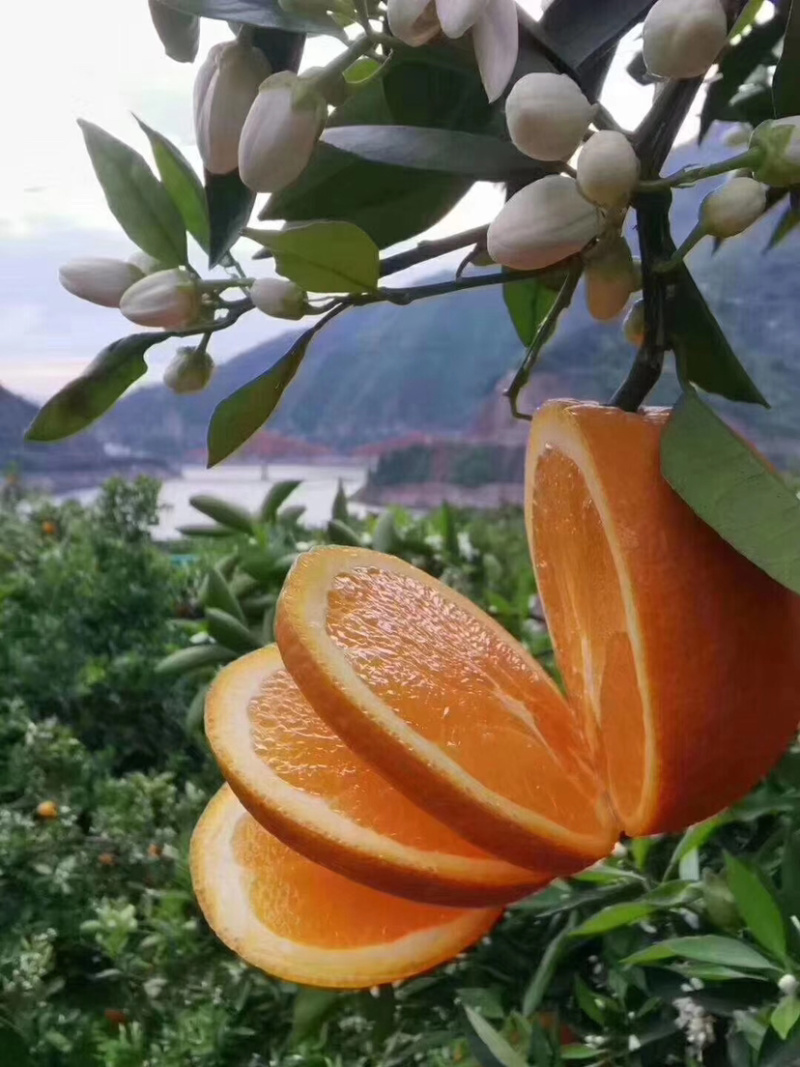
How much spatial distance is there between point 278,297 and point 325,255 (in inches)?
1.3

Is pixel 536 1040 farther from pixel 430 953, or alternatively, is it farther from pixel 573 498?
pixel 573 498

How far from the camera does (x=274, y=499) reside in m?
0.66

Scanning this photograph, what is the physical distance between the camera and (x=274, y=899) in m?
0.31

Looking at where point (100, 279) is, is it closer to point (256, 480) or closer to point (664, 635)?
point (664, 635)

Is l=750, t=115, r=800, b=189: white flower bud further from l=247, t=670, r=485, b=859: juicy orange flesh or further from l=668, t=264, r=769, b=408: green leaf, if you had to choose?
l=247, t=670, r=485, b=859: juicy orange flesh

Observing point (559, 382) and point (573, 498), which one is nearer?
point (573, 498)

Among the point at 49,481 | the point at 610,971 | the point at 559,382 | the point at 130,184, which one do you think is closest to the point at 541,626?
the point at 610,971

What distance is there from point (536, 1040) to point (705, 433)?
0.68 ft

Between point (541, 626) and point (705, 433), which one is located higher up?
point (705, 433)

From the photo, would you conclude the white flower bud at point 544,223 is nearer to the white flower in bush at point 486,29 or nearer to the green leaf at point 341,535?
the white flower in bush at point 486,29

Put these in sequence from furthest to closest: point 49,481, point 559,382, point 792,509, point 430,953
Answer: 1. point 49,481
2. point 559,382
3. point 430,953
4. point 792,509

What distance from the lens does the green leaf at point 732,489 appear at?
174mm

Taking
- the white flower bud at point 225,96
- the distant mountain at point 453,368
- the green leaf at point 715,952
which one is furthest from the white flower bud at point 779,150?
the distant mountain at point 453,368

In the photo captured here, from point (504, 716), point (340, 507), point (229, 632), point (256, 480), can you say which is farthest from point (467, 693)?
point (256, 480)
